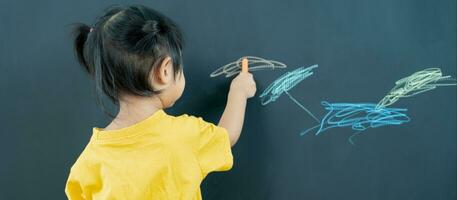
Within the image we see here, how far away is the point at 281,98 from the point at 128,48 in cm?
33

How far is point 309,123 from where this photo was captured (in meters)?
0.91

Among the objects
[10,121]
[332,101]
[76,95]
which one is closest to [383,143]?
[332,101]

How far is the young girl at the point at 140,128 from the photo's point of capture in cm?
72

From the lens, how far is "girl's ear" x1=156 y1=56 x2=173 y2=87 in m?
0.75

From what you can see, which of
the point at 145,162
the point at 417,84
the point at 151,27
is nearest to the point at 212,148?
the point at 145,162

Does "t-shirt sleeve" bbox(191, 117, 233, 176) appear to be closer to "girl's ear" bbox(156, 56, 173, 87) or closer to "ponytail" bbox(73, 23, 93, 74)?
"girl's ear" bbox(156, 56, 173, 87)

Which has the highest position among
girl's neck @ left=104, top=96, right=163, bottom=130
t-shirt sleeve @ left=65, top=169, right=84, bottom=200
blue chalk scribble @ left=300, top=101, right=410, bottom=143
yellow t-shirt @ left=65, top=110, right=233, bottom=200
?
blue chalk scribble @ left=300, top=101, right=410, bottom=143

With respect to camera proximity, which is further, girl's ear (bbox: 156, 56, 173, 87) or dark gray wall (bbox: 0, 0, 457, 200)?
dark gray wall (bbox: 0, 0, 457, 200)

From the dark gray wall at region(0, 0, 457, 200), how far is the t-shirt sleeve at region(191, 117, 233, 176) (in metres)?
0.11

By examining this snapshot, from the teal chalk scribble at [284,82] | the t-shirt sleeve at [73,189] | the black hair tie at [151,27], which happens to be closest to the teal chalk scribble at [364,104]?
the teal chalk scribble at [284,82]

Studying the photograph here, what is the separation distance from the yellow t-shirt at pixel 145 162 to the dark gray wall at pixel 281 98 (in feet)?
0.54

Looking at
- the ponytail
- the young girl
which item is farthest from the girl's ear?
the ponytail

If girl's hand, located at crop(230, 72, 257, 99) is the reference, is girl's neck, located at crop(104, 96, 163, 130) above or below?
below

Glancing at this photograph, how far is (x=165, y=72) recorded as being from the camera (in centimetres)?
76
